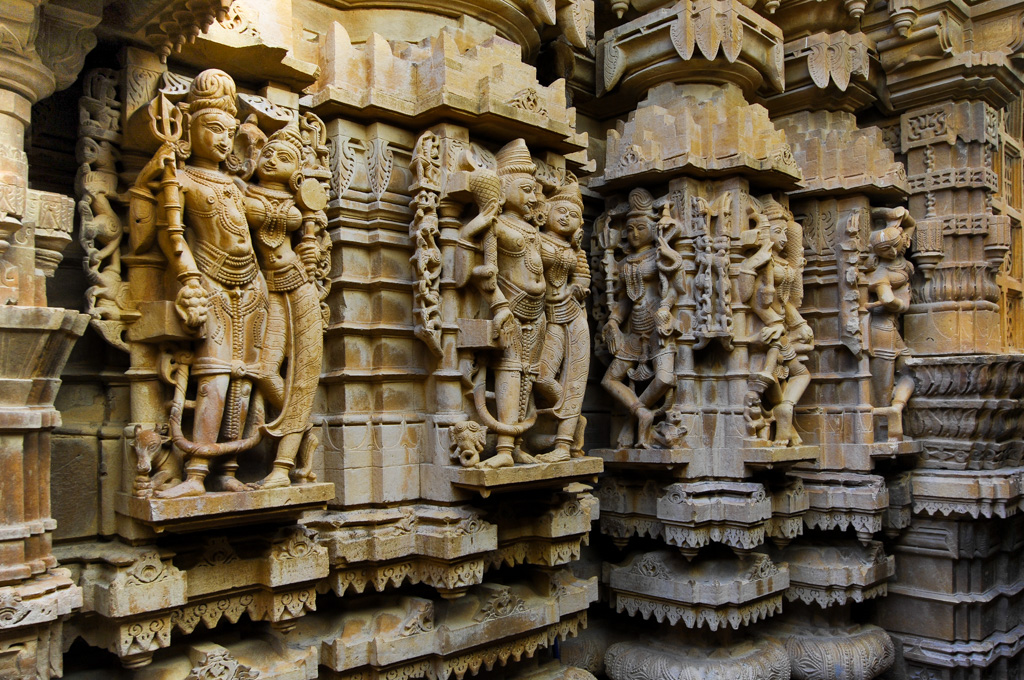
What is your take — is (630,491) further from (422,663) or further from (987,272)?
(987,272)

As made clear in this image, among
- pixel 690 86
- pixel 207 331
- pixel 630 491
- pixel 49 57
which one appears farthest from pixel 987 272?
pixel 49 57

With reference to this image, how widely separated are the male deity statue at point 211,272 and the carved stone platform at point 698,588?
4.59 meters

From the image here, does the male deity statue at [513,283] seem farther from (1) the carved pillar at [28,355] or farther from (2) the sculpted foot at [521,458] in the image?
(1) the carved pillar at [28,355]

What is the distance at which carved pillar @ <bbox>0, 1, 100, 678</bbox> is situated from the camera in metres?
3.61

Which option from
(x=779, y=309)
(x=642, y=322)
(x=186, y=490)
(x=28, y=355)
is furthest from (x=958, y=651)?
(x=28, y=355)

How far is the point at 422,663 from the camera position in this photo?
546 cm

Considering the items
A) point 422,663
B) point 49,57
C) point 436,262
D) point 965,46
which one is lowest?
point 422,663

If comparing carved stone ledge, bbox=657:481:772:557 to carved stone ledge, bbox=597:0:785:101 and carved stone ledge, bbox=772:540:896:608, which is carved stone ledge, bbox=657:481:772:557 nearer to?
carved stone ledge, bbox=772:540:896:608

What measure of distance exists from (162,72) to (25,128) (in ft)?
2.64

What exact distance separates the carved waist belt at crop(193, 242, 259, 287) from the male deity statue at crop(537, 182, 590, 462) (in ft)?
7.44

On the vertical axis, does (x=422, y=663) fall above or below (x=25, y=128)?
below

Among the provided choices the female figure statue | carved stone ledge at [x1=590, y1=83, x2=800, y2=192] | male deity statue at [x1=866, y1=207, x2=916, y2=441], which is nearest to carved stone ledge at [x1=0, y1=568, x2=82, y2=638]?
the female figure statue

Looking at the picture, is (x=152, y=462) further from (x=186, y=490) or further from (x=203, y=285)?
(x=203, y=285)

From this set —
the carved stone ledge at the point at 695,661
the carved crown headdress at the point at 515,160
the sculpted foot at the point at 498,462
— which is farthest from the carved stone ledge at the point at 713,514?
the carved crown headdress at the point at 515,160
